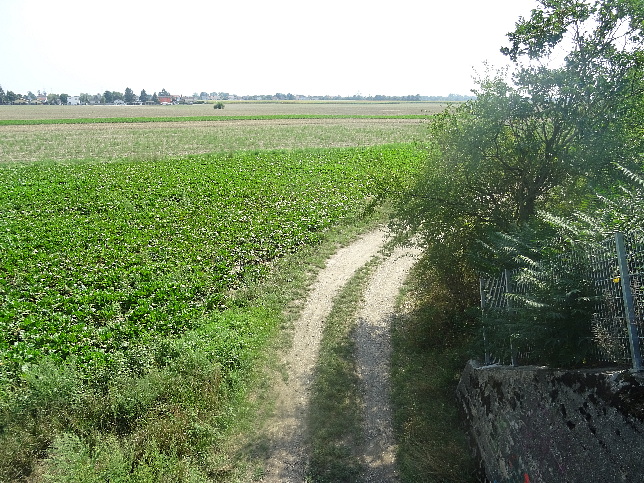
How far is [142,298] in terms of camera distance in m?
16.6

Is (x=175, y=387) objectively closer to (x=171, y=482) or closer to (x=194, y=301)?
(x=171, y=482)

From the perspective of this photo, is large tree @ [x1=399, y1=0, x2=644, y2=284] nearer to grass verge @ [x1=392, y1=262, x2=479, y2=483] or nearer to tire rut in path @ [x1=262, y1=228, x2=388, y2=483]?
grass verge @ [x1=392, y1=262, x2=479, y2=483]

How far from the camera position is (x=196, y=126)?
240 feet

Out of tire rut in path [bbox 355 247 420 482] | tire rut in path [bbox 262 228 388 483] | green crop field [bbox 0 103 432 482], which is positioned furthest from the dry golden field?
tire rut in path [bbox 355 247 420 482]

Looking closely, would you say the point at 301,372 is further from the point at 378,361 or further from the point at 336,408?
the point at 378,361

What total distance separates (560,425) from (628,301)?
2130mm

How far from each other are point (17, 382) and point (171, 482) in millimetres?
5732

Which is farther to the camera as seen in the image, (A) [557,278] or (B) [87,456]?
(B) [87,456]

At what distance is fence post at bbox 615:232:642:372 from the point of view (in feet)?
20.8

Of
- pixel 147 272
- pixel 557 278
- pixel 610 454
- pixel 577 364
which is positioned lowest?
pixel 147 272

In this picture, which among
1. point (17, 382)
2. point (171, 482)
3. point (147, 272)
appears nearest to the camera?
point (171, 482)

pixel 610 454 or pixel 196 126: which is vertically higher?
pixel 196 126

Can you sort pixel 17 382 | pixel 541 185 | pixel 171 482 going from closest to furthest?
1. pixel 171 482
2. pixel 17 382
3. pixel 541 185

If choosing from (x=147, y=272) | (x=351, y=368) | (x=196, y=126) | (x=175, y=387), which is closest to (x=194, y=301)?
(x=147, y=272)
